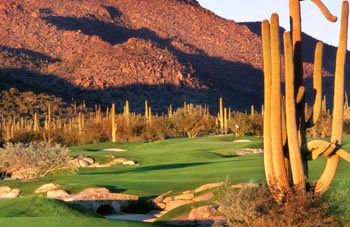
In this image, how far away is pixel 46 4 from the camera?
11006 cm

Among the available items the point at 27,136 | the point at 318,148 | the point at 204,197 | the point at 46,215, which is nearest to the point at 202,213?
the point at 204,197

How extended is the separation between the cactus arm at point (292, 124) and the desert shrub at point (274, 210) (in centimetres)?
33

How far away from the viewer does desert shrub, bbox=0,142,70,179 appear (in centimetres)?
2255

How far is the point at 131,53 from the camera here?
315ft

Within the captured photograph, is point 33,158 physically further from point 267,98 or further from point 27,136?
point 27,136

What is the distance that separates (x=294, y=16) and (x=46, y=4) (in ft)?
336

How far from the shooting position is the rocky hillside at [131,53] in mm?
89625

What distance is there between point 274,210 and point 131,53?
86.2m

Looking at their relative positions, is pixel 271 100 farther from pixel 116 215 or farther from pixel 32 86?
pixel 32 86

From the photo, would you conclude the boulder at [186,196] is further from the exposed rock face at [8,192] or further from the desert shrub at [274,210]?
the exposed rock face at [8,192]

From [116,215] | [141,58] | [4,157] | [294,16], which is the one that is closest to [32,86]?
[141,58]

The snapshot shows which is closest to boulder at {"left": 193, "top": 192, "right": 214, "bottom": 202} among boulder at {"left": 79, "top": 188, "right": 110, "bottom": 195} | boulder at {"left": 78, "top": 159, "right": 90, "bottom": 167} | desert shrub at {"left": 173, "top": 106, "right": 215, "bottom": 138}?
boulder at {"left": 79, "top": 188, "right": 110, "bottom": 195}

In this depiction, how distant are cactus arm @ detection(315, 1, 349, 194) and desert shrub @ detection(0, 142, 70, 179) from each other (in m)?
12.8

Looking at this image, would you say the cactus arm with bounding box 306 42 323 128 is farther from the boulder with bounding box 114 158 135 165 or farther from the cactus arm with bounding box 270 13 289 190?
the boulder with bounding box 114 158 135 165
